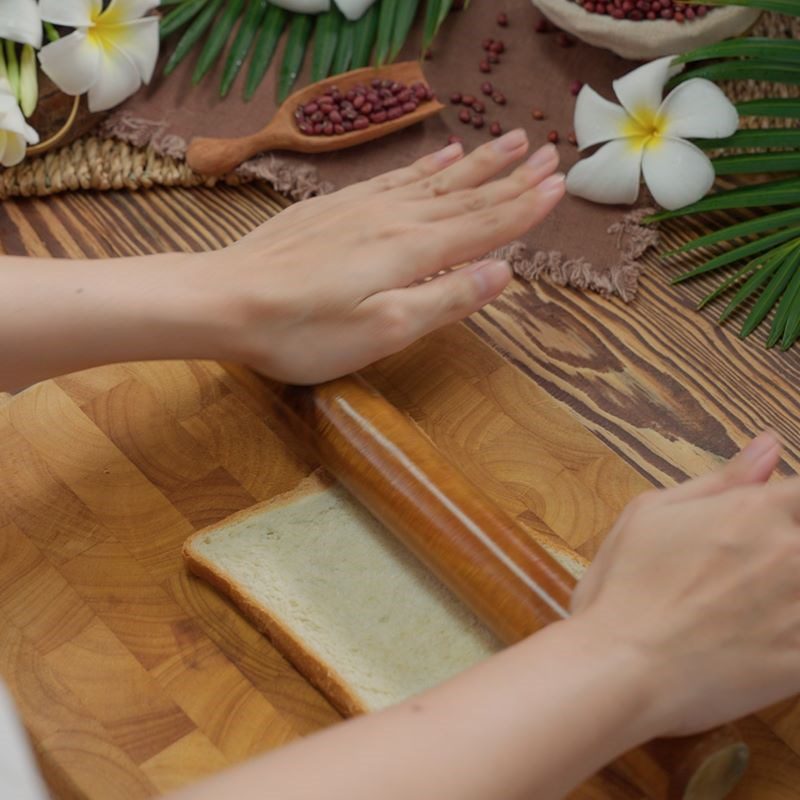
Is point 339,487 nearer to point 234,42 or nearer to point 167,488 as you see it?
point 167,488

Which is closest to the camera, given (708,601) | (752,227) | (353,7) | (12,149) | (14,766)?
(14,766)

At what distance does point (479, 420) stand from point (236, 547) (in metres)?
0.30

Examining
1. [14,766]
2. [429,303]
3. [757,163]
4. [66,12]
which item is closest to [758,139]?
[757,163]

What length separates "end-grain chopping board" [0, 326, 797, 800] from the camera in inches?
41.1

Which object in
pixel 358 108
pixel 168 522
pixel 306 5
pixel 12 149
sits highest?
pixel 306 5

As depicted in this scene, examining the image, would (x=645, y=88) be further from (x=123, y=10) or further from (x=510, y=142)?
(x=123, y=10)

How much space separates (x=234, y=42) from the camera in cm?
167

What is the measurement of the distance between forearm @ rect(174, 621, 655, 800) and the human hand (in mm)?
457


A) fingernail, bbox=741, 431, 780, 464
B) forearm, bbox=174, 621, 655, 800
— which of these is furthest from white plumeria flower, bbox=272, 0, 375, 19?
forearm, bbox=174, 621, 655, 800

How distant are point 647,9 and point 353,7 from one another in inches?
15.8

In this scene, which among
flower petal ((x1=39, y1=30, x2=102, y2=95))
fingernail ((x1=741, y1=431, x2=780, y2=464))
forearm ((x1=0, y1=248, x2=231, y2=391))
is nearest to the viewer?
fingernail ((x1=741, y1=431, x2=780, y2=464))

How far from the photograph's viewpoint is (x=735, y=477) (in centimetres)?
98

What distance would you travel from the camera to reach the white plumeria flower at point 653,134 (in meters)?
1.45

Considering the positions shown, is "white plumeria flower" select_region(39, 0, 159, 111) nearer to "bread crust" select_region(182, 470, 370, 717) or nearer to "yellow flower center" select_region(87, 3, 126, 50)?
"yellow flower center" select_region(87, 3, 126, 50)
